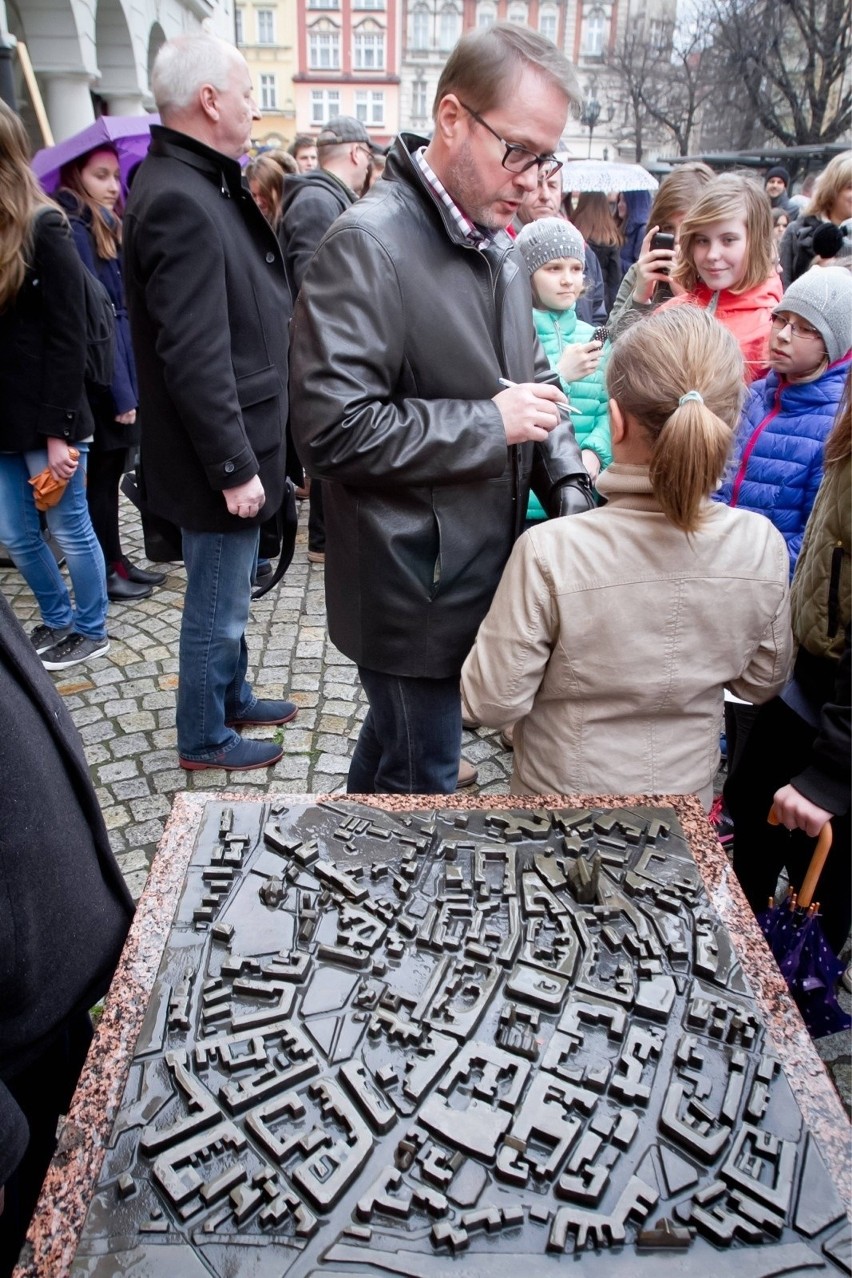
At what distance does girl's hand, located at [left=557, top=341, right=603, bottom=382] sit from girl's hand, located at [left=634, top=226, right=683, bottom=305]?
0.95 meters

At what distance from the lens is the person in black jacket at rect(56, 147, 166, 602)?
456 cm

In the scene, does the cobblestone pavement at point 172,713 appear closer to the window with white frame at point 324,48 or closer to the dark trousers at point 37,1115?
the dark trousers at point 37,1115

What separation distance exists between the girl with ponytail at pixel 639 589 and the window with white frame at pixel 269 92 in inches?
2210

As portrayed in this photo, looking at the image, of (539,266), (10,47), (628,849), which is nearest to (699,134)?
(10,47)

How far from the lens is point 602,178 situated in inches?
253

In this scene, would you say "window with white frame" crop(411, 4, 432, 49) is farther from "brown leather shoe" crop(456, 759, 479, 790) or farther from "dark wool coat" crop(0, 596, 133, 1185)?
"dark wool coat" crop(0, 596, 133, 1185)

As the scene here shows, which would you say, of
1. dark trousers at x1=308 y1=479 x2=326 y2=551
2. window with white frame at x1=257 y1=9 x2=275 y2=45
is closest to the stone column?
dark trousers at x1=308 y1=479 x2=326 y2=551

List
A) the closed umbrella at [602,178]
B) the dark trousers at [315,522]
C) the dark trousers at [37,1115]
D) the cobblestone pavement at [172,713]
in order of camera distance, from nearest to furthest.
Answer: the dark trousers at [37,1115], the cobblestone pavement at [172,713], the dark trousers at [315,522], the closed umbrella at [602,178]

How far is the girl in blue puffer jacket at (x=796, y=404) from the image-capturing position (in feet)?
8.68

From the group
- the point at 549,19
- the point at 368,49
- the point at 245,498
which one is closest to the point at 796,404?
the point at 245,498

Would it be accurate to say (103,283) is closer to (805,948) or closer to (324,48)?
(805,948)

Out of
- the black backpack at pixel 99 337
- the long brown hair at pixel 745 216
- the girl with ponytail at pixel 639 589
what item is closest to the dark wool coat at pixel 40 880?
the girl with ponytail at pixel 639 589

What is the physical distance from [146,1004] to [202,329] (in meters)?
2.02

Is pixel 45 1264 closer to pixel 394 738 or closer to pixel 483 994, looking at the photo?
pixel 483 994
